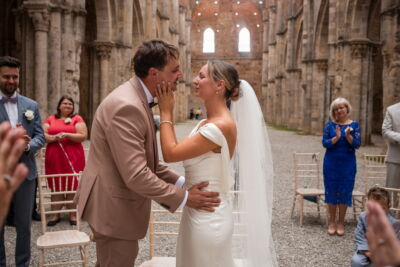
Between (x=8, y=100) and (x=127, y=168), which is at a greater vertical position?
(x=8, y=100)

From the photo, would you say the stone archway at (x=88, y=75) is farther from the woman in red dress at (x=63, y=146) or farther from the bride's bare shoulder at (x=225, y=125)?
the bride's bare shoulder at (x=225, y=125)

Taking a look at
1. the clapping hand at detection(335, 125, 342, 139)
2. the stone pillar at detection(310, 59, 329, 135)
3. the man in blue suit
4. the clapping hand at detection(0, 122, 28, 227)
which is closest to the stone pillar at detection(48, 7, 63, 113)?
the man in blue suit

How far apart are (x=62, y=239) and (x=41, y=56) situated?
8040 millimetres

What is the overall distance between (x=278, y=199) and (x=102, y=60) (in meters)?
10.9

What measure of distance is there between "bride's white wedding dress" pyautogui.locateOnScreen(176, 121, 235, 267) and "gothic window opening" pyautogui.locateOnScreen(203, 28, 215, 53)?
161ft

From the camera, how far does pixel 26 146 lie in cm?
356

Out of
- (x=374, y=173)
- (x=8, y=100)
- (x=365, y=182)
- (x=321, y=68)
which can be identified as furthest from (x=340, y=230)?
(x=321, y=68)

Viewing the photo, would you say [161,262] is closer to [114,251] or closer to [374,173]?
[114,251]

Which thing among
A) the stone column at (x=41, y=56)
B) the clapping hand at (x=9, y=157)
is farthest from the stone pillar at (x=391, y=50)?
the clapping hand at (x=9, y=157)

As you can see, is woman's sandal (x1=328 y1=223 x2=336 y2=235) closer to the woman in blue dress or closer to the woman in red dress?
the woman in blue dress

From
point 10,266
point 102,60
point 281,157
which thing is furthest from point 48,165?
point 102,60

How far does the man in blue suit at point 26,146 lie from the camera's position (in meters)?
3.61

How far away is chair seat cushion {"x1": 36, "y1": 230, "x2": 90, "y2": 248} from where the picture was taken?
3702 mm

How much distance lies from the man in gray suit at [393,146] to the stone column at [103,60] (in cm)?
1270
